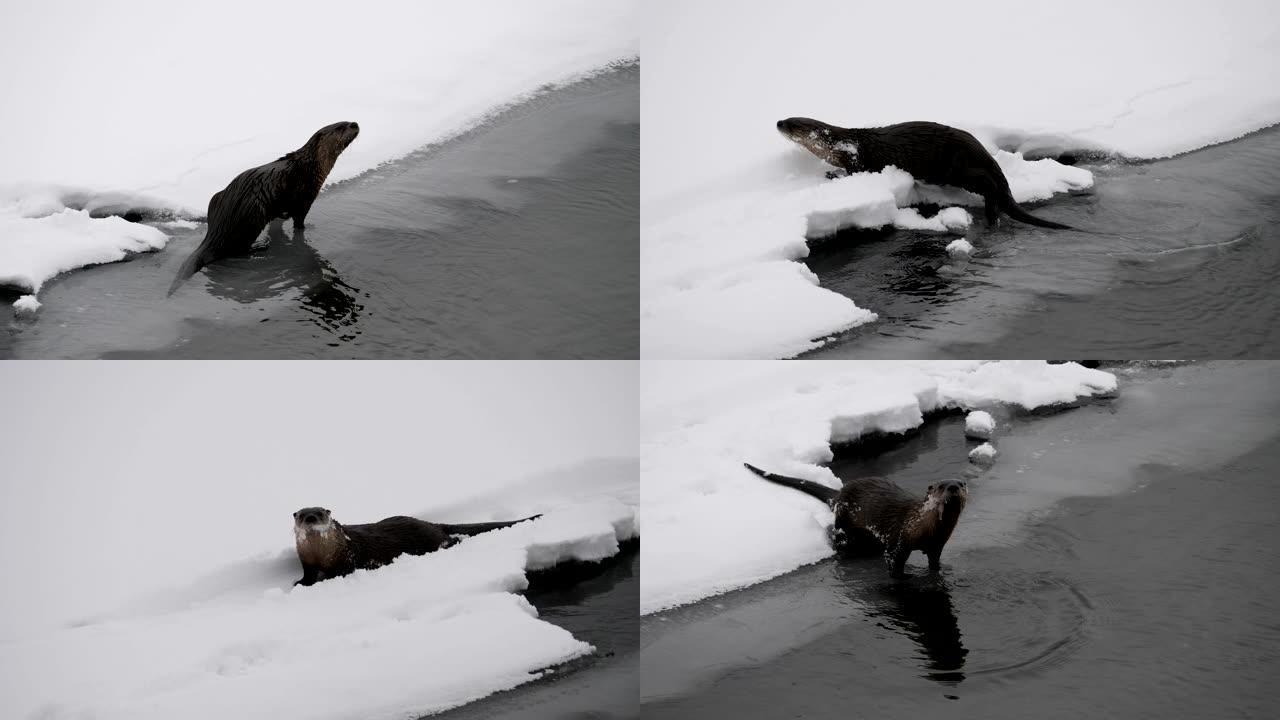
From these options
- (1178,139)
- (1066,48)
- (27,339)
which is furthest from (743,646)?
(1066,48)

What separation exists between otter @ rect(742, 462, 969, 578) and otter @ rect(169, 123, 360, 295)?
3449 mm

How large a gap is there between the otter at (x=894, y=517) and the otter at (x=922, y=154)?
2.34 metres

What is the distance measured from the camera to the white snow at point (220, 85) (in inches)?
266

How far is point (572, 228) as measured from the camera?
6773mm

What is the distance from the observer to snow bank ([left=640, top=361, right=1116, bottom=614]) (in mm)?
5367

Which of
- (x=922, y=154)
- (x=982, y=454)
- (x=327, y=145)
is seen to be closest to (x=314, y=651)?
(x=327, y=145)

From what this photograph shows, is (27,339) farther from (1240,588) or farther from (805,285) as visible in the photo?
(1240,588)

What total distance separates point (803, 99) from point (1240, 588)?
193 inches

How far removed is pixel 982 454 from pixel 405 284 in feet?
11.9

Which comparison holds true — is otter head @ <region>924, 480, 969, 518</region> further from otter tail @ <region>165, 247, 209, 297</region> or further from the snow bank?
otter tail @ <region>165, 247, 209, 297</region>

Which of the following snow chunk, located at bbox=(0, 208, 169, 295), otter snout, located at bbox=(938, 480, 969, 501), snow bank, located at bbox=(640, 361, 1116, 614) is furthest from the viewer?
snow chunk, located at bbox=(0, 208, 169, 295)

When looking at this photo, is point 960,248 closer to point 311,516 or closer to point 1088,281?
point 1088,281

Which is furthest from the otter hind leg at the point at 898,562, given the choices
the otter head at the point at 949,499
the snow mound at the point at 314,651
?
the snow mound at the point at 314,651

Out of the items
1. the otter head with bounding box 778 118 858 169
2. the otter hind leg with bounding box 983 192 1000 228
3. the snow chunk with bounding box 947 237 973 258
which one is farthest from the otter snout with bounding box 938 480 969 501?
the otter head with bounding box 778 118 858 169
